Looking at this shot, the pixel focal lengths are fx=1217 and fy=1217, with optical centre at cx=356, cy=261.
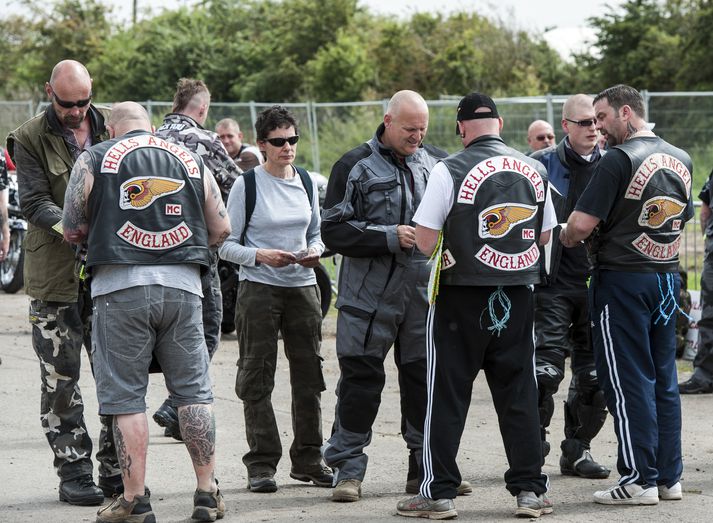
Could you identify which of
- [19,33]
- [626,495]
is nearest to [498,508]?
[626,495]

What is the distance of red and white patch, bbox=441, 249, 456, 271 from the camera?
19.4 ft

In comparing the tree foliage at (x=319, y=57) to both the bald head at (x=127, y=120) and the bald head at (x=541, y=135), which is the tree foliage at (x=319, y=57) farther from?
the bald head at (x=127, y=120)

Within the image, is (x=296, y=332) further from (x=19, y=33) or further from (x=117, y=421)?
(x=19, y=33)

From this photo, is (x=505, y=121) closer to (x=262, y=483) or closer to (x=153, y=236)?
(x=262, y=483)

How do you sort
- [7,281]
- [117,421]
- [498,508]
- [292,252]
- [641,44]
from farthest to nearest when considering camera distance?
[641,44] → [7,281] → [292,252] → [498,508] → [117,421]

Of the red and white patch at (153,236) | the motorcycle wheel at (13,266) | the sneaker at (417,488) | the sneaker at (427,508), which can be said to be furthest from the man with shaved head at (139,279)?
the motorcycle wheel at (13,266)

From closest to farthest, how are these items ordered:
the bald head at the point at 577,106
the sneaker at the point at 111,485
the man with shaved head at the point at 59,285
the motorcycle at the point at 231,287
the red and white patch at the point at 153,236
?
Answer: the red and white patch at the point at 153,236
the man with shaved head at the point at 59,285
the sneaker at the point at 111,485
the bald head at the point at 577,106
the motorcycle at the point at 231,287

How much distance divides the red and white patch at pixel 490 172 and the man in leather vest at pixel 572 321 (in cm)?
95

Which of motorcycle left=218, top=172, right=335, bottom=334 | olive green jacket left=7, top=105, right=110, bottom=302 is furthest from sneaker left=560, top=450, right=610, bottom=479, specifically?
motorcycle left=218, top=172, right=335, bottom=334

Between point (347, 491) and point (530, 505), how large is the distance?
98 centimetres

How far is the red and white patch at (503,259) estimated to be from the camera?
588cm

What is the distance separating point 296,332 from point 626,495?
201 centimetres

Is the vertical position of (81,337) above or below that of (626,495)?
above

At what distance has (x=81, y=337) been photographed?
6.55 metres
